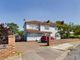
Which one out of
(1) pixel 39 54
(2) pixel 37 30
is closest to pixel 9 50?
(1) pixel 39 54

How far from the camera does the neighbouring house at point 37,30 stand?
4550cm

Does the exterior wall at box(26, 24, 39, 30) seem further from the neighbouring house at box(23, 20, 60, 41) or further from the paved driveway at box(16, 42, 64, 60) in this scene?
the paved driveway at box(16, 42, 64, 60)

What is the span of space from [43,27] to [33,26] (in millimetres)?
3803

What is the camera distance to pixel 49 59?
14.1m

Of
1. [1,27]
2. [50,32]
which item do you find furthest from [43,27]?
[1,27]

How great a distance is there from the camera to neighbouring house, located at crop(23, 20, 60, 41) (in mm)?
45500

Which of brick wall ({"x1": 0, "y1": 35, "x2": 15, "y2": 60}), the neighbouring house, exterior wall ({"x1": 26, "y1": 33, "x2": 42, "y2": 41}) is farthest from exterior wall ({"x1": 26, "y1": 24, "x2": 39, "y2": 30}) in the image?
brick wall ({"x1": 0, "y1": 35, "x2": 15, "y2": 60})

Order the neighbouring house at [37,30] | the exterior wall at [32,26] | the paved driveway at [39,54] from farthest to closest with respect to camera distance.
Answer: the exterior wall at [32,26], the neighbouring house at [37,30], the paved driveway at [39,54]

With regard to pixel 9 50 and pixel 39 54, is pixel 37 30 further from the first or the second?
pixel 9 50

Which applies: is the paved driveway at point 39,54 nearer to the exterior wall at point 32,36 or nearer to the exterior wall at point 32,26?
the exterior wall at point 32,36

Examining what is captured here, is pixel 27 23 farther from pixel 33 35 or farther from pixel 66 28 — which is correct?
pixel 66 28

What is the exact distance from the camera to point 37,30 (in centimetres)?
4888

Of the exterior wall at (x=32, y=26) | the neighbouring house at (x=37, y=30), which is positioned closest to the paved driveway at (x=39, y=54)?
the neighbouring house at (x=37, y=30)

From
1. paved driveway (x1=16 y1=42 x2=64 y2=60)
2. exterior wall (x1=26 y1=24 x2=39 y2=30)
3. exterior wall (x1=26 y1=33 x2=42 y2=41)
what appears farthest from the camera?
exterior wall (x1=26 y1=24 x2=39 y2=30)
